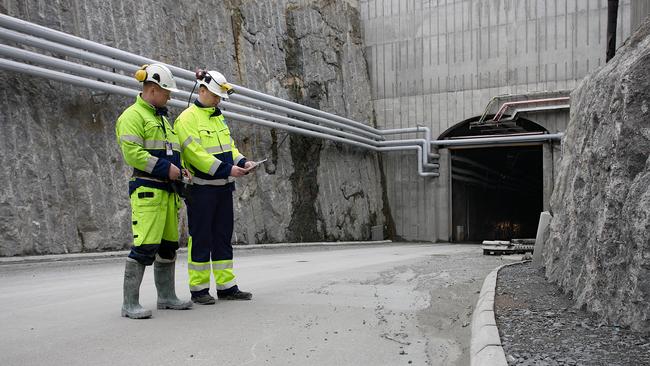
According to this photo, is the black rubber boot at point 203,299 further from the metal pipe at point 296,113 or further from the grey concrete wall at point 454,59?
the grey concrete wall at point 454,59

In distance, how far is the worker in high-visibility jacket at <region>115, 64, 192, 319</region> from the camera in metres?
4.54

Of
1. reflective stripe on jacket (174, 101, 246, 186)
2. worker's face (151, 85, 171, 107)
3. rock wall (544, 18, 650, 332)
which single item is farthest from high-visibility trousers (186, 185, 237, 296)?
rock wall (544, 18, 650, 332)

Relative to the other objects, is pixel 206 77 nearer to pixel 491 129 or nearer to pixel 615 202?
pixel 615 202

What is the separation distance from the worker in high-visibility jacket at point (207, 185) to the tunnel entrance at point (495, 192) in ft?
49.8

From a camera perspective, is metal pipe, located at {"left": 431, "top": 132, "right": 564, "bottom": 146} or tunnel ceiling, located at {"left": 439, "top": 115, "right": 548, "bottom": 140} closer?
metal pipe, located at {"left": 431, "top": 132, "right": 564, "bottom": 146}

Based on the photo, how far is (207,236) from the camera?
5.18 meters

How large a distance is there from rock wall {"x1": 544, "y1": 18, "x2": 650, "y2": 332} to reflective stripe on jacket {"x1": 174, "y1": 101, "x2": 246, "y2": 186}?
309 centimetres

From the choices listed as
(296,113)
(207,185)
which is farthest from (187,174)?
(296,113)

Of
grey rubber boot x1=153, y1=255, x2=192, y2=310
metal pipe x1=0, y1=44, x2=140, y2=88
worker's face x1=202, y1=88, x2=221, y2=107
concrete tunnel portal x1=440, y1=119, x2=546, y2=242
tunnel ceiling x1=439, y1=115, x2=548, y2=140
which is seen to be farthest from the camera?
concrete tunnel portal x1=440, y1=119, x2=546, y2=242

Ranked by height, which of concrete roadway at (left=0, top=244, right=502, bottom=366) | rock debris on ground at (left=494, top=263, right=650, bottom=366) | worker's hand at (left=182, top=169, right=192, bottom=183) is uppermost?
worker's hand at (left=182, top=169, right=192, bottom=183)

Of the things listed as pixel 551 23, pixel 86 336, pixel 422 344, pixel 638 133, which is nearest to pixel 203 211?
pixel 86 336

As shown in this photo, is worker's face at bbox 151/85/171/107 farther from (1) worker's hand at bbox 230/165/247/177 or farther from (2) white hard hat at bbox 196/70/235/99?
(1) worker's hand at bbox 230/165/247/177

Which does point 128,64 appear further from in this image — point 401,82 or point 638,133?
point 401,82

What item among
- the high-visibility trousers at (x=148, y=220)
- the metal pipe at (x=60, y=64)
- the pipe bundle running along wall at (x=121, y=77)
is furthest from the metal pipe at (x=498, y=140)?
the high-visibility trousers at (x=148, y=220)
